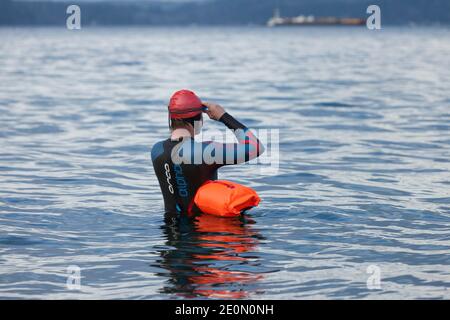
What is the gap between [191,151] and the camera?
33.8 feet

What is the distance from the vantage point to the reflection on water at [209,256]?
8.73 meters

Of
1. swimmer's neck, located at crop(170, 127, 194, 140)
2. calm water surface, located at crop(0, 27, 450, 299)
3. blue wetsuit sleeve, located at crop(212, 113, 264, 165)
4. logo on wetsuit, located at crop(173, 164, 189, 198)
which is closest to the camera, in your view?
calm water surface, located at crop(0, 27, 450, 299)

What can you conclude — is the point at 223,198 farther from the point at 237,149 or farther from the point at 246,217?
the point at 246,217

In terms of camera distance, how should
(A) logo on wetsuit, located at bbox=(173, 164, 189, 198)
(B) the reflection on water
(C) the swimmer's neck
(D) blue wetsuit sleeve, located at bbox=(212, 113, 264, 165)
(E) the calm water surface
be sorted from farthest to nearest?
(A) logo on wetsuit, located at bbox=(173, 164, 189, 198) < (C) the swimmer's neck < (D) blue wetsuit sleeve, located at bbox=(212, 113, 264, 165) < (E) the calm water surface < (B) the reflection on water

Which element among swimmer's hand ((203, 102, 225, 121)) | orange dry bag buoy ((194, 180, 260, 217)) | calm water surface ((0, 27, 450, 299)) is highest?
swimmer's hand ((203, 102, 225, 121))

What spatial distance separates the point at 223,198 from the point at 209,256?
2.98 feet

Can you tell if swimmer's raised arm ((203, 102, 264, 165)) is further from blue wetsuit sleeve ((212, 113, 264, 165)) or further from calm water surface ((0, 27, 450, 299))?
calm water surface ((0, 27, 450, 299))

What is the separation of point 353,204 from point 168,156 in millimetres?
3863

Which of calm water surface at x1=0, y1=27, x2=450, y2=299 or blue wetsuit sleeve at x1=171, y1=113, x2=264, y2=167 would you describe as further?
blue wetsuit sleeve at x1=171, y1=113, x2=264, y2=167

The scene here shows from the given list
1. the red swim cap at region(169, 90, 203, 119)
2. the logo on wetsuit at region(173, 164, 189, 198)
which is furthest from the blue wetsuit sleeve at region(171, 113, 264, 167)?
the red swim cap at region(169, 90, 203, 119)

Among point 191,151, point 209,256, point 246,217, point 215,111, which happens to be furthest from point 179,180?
point 246,217

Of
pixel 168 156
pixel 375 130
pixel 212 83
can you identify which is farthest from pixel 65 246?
pixel 212 83

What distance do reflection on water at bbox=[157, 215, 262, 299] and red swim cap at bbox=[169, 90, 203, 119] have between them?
4.76 feet

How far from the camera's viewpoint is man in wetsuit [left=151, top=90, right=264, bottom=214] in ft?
33.6
